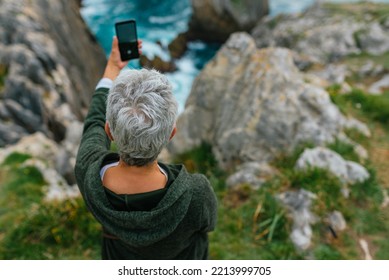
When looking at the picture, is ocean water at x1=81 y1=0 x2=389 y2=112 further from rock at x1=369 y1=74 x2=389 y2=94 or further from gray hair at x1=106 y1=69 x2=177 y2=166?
gray hair at x1=106 y1=69 x2=177 y2=166

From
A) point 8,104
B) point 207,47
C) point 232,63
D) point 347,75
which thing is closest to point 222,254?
point 232,63

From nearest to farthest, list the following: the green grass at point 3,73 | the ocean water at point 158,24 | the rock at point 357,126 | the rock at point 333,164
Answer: the rock at point 333,164, the rock at point 357,126, the green grass at point 3,73, the ocean water at point 158,24

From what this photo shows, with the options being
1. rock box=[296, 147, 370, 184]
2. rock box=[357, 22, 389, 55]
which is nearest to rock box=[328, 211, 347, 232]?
rock box=[296, 147, 370, 184]

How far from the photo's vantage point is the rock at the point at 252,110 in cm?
702

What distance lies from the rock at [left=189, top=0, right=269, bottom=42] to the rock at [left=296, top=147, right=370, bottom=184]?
22578mm

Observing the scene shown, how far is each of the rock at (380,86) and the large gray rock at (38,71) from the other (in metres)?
9.83

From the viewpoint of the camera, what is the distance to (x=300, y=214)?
5.53 meters

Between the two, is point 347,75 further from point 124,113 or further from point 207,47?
point 207,47

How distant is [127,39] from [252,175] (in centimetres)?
368

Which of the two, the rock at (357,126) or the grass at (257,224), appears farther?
the rock at (357,126)

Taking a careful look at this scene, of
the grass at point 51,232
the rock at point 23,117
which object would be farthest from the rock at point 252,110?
the rock at point 23,117

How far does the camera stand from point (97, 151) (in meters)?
2.82

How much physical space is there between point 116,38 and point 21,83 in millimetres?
9750

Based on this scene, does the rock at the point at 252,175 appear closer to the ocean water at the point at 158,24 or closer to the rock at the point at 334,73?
the rock at the point at 334,73
